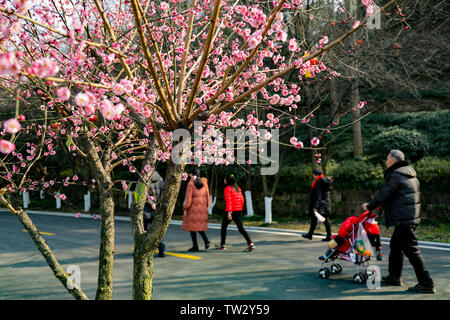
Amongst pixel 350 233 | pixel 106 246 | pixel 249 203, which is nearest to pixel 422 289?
pixel 350 233

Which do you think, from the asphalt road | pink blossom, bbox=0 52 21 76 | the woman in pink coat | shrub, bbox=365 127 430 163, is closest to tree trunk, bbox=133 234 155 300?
pink blossom, bbox=0 52 21 76

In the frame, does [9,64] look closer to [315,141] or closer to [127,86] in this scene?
[127,86]

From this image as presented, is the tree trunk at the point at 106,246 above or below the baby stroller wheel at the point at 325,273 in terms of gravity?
above

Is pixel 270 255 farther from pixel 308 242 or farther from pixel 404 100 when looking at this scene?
pixel 404 100

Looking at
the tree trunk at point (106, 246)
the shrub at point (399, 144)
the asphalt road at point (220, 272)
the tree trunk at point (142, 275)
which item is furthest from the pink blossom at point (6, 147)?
the shrub at point (399, 144)

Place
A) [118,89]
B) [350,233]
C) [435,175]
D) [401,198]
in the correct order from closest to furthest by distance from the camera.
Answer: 1. [118,89]
2. [401,198]
3. [350,233]
4. [435,175]

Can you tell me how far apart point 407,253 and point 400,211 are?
61 cm

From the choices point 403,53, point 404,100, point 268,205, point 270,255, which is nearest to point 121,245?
point 270,255

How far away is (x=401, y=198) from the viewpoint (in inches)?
229

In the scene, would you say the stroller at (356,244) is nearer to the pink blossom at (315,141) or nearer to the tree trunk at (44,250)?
the pink blossom at (315,141)

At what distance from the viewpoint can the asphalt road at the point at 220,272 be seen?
5668mm

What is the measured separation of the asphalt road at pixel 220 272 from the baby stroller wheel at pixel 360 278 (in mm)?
133

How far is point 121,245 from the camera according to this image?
9844 mm

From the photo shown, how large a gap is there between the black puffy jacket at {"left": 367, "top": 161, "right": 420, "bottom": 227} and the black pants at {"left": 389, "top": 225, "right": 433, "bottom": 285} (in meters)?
0.13
